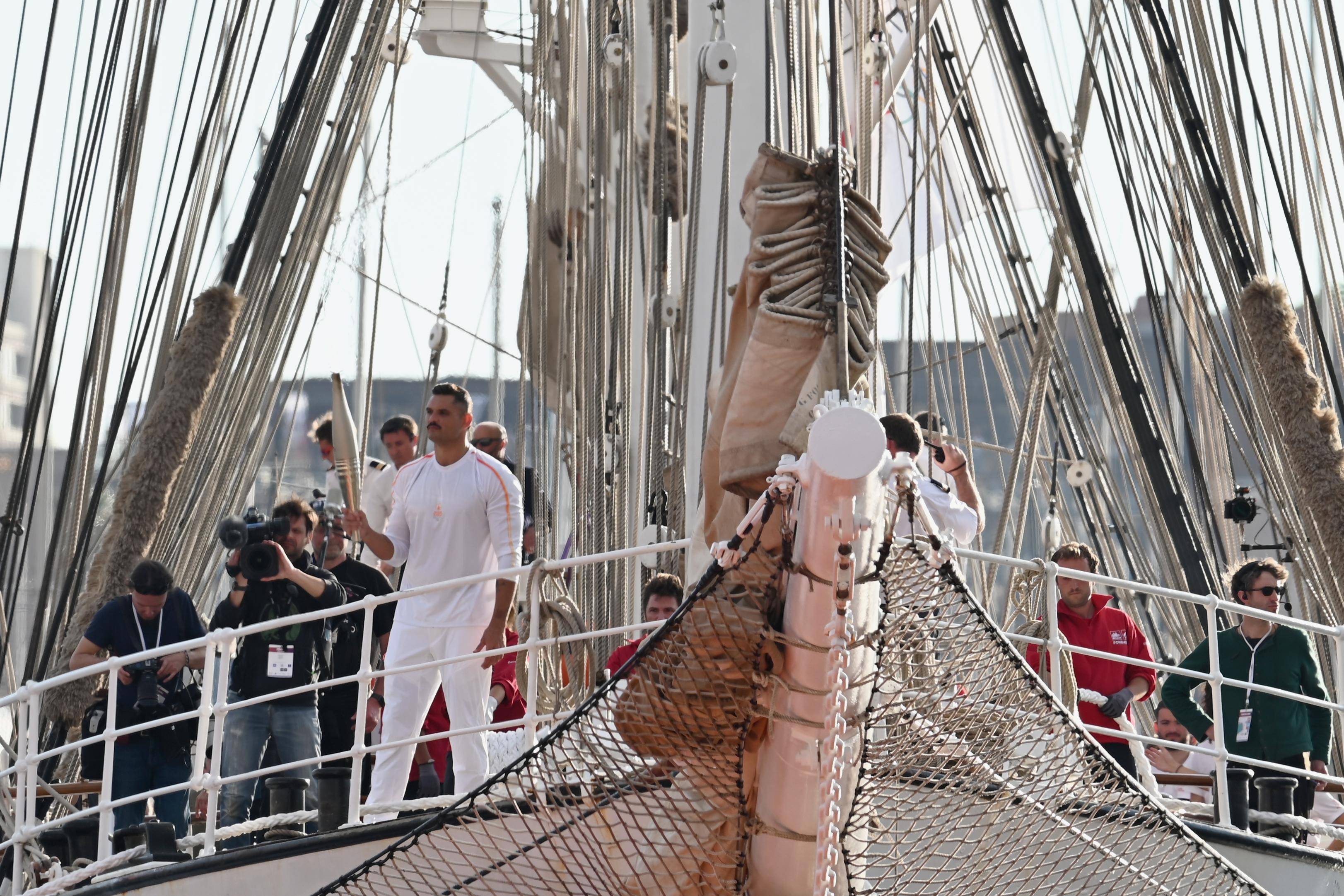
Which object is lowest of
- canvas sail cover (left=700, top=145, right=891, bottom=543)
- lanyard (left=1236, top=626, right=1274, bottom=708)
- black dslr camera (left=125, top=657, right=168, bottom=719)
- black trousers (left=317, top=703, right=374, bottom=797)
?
black trousers (left=317, top=703, right=374, bottom=797)

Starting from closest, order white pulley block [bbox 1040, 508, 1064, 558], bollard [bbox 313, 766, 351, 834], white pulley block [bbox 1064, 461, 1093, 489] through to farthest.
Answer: bollard [bbox 313, 766, 351, 834] < white pulley block [bbox 1064, 461, 1093, 489] < white pulley block [bbox 1040, 508, 1064, 558]

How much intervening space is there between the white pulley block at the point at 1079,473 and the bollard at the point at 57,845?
8.18 meters

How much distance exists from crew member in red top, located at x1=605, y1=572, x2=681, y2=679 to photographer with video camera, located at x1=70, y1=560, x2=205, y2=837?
1.63 metres

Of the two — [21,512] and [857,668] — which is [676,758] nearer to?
[857,668]

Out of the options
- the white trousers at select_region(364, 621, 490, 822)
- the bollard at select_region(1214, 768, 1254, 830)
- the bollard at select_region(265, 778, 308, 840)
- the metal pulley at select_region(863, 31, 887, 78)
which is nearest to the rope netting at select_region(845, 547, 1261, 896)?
the bollard at select_region(1214, 768, 1254, 830)

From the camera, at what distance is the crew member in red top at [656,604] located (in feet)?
20.7

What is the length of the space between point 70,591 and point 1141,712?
20.6 feet

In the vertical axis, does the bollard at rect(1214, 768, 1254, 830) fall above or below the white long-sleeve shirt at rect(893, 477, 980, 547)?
below

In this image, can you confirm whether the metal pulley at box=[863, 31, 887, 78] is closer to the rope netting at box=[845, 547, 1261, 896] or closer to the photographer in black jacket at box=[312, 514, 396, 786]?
the photographer in black jacket at box=[312, 514, 396, 786]

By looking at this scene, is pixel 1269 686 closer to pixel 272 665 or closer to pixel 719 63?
pixel 719 63

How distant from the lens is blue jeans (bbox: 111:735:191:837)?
21.8 ft

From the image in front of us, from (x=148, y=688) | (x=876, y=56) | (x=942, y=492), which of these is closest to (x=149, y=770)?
(x=148, y=688)

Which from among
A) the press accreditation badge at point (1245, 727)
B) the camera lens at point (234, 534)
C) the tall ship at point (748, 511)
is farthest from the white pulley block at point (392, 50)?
the press accreditation badge at point (1245, 727)

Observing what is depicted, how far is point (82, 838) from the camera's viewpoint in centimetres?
650
